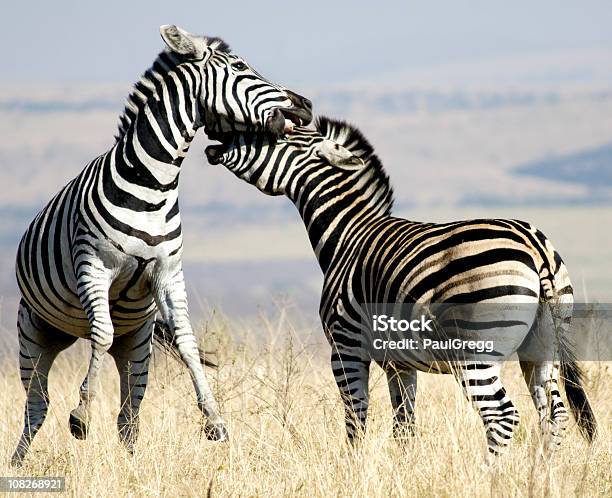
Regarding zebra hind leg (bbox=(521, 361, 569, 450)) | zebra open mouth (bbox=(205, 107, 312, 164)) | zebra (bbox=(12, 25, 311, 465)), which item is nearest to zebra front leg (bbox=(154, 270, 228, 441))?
zebra (bbox=(12, 25, 311, 465))

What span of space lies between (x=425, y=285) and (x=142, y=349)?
2695 mm

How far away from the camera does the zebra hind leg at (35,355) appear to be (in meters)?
7.59

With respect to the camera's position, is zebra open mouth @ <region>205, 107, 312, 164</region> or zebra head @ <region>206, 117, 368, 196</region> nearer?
zebra open mouth @ <region>205, 107, 312, 164</region>

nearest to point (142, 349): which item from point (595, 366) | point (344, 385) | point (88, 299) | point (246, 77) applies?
point (88, 299)

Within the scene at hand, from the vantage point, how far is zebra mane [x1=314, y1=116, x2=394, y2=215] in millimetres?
7277

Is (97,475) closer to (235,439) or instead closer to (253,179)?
(235,439)

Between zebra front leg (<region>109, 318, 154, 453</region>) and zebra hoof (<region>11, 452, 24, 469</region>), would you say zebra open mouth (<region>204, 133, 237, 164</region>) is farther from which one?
zebra hoof (<region>11, 452, 24, 469</region>)

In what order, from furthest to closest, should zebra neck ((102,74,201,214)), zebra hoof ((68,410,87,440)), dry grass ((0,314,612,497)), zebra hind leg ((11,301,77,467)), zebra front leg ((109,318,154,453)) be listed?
zebra hind leg ((11,301,77,467)), zebra front leg ((109,318,154,453)), zebra neck ((102,74,201,214)), zebra hoof ((68,410,87,440)), dry grass ((0,314,612,497))

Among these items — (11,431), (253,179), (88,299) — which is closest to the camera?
(88,299)

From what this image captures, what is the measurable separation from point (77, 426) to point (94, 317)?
734 millimetres

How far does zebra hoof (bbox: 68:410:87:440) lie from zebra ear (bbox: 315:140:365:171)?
2.68 meters

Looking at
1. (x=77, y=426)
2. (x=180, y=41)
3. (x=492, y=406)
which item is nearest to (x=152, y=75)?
(x=180, y=41)

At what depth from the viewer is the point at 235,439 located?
21.6 ft

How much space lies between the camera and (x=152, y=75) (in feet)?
22.2
